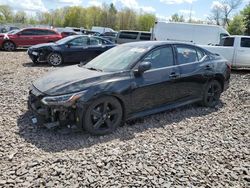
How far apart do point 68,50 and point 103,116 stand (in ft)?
27.3

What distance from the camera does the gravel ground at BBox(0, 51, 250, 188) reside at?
11.3ft

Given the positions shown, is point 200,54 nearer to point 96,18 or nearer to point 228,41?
point 228,41

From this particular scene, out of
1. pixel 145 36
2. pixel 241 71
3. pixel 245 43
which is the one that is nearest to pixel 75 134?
pixel 241 71

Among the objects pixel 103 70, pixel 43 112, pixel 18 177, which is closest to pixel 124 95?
pixel 103 70

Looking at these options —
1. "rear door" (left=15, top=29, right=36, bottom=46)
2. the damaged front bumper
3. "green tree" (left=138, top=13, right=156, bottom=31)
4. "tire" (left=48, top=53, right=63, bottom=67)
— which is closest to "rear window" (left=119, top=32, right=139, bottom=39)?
"rear door" (left=15, top=29, right=36, bottom=46)

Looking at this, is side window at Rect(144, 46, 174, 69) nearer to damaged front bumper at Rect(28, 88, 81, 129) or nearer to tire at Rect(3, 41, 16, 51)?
damaged front bumper at Rect(28, 88, 81, 129)

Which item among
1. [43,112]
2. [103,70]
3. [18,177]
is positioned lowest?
[18,177]

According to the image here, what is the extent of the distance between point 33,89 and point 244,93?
544 cm

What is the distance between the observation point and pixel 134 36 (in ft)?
67.8

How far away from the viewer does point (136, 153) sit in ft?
13.3

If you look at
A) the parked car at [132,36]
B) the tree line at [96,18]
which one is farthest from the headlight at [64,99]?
the tree line at [96,18]

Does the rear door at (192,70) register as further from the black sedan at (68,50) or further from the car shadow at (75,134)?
the black sedan at (68,50)

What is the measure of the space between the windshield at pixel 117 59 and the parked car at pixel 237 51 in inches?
305

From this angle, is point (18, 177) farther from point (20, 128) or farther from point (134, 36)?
point (134, 36)
